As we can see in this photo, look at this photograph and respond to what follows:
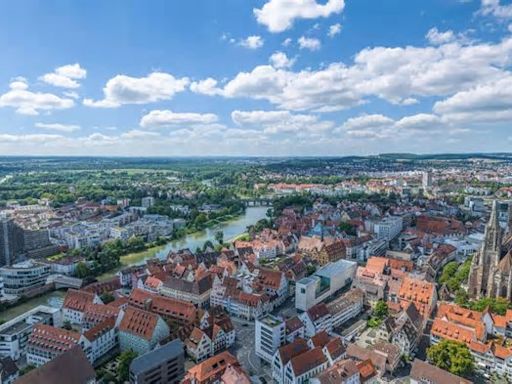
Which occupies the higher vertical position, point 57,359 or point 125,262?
point 57,359

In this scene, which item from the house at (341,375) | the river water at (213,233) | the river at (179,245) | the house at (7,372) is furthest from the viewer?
the river water at (213,233)

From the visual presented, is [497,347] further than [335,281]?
No

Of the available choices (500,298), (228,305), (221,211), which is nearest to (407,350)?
(500,298)

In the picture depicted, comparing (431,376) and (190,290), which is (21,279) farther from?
(431,376)

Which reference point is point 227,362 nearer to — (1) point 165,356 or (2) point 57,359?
(1) point 165,356

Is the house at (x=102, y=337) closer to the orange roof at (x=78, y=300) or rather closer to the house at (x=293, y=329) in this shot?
the orange roof at (x=78, y=300)

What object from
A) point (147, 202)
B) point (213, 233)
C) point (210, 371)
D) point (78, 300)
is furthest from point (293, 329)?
point (147, 202)

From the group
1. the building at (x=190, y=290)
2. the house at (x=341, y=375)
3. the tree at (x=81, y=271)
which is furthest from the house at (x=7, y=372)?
the tree at (x=81, y=271)
